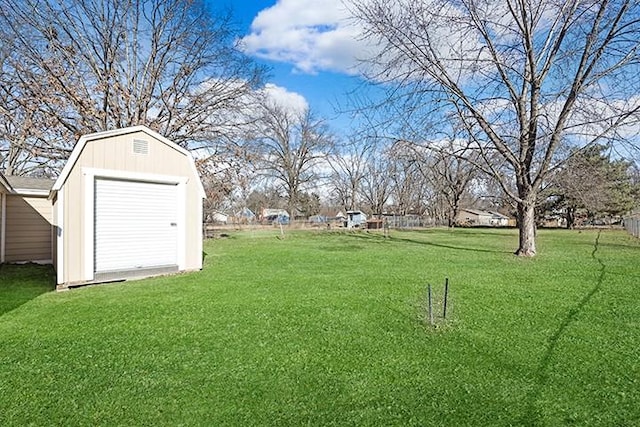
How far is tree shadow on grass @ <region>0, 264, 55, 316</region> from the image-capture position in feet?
18.0

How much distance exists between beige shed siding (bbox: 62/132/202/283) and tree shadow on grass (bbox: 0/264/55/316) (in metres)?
0.67

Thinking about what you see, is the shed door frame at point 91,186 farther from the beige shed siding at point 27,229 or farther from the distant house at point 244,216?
the distant house at point 244,216

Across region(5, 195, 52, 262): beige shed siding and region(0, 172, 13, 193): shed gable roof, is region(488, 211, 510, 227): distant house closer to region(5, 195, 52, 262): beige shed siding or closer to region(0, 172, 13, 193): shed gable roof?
region(5, 195, 52, 262): beige shed siding

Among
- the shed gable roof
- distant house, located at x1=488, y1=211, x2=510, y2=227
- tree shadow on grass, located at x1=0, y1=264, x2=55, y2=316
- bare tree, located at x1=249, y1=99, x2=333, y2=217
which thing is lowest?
tree shadow on grass, located at x1=0, y1=264, x2=55, y2=316

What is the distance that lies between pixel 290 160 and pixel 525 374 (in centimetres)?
3531

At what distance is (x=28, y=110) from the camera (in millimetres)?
11625

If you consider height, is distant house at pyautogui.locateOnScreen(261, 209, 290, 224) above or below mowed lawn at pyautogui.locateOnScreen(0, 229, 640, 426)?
above

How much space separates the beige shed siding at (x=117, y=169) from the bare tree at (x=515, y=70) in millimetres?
6044

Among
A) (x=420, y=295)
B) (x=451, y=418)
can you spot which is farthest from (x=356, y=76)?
(x=451, y=418)

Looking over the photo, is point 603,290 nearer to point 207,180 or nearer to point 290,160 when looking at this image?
point 207,180

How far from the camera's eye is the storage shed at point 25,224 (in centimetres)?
936

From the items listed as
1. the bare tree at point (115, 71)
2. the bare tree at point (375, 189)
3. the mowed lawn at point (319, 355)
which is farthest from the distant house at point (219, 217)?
the mowed lawn at point (319, 355)

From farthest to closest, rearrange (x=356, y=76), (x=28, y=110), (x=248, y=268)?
(x=28, y=110) < (x=356, y=76) < (x=248, y=268)

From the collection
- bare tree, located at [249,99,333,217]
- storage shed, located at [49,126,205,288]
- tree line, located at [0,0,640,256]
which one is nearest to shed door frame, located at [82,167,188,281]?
storage shed, located at [49,126,205,288]
